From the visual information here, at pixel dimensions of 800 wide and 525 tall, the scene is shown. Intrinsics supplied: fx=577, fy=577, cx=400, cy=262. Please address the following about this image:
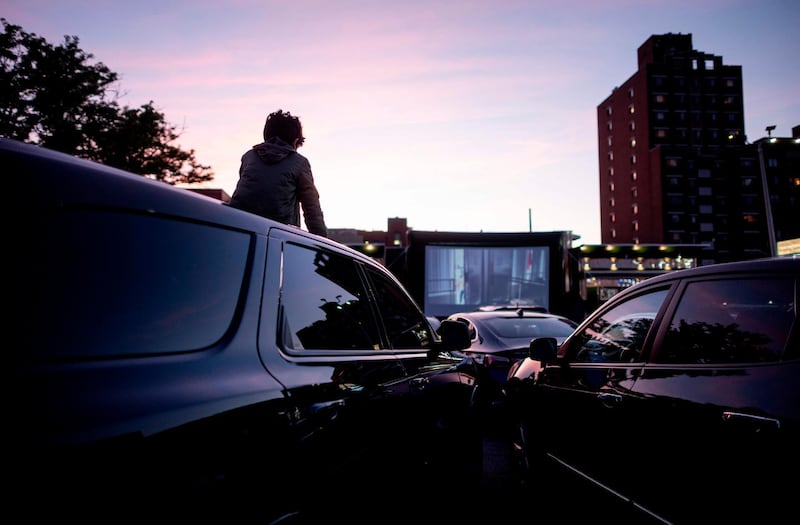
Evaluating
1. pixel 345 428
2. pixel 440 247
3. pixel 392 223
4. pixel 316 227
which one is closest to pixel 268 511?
pixel 345 428

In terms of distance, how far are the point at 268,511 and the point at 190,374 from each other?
0.41 meters

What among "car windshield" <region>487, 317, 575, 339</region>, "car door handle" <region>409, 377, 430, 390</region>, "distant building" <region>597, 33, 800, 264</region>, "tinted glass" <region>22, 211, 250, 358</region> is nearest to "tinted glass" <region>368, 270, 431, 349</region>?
"car door handle" <region>409, 377, 430, 390</region>

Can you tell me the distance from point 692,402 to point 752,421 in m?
0.35

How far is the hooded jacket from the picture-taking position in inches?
135

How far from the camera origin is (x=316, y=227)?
12.1 feet

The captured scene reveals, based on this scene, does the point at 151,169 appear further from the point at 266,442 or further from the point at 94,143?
the point at 266,442

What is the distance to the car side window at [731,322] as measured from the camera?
7.21ft

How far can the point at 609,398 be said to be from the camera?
3.12 m

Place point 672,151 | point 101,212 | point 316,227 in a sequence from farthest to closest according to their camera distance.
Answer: point 672,151, point 316,227, point 101,212

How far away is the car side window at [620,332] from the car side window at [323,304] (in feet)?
4.85

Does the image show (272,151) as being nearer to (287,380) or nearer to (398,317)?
(398,317)

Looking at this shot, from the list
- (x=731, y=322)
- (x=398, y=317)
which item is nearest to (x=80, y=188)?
(x=398, y=317)

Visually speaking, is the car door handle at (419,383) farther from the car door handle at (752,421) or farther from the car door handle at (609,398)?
the car door handle at (752,421)

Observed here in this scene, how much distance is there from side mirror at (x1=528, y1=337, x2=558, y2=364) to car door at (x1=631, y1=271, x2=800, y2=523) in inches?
45.9
